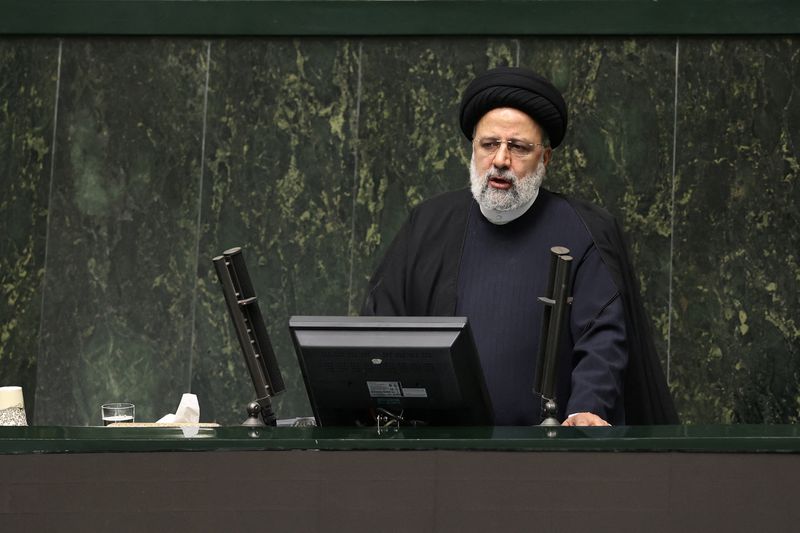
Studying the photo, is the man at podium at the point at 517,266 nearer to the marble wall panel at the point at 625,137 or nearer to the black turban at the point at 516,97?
the black turban at the point at 516,97

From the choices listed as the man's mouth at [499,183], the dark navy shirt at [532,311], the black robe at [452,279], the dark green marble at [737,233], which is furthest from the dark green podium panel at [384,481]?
the dark green marble at [737,233]

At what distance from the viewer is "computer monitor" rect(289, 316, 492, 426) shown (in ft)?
11.2

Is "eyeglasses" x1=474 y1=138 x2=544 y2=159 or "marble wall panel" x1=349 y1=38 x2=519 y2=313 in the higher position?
"marble wall panel" x1=349 y1=38 x2=519 y2=313

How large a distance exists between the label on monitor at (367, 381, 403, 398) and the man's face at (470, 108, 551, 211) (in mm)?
1498

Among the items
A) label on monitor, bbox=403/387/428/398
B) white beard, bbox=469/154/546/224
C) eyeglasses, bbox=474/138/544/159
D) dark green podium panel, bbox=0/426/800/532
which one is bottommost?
dark green podium panel, bbox=0/426/800/532

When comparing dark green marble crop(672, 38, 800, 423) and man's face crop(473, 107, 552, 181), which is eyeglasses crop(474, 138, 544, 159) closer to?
man's face crop(473, 107, 552, 181)

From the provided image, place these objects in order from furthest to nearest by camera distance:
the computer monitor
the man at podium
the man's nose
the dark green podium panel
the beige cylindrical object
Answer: the man's nose, the man at podium, the beige cylindrical object, the computer monitor, the dark green podium panel

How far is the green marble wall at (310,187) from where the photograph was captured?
6316 millimetres

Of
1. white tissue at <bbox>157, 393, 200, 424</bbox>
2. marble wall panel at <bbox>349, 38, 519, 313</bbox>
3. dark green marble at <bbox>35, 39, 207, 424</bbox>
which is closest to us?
white tissue at <bbox>157, 393, 200, 424</bbox>

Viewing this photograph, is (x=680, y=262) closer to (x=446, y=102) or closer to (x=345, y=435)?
(x=446, y=102)

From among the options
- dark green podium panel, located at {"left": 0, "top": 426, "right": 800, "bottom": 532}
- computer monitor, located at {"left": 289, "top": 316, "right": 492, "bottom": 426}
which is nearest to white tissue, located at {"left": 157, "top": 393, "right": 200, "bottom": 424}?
computer monitor, located at {"left": 289, "top": 316, "right": 492, "bottom": 426}

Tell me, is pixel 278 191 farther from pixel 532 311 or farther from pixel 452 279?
pixel 532 311

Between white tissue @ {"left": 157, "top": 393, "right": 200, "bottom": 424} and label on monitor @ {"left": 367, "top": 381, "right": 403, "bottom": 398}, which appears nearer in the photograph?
label on monitor @ {"left": 367, "top": 381, "right": 403, "bottom": 398}

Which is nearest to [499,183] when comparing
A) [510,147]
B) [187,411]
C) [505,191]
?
[505,191]
